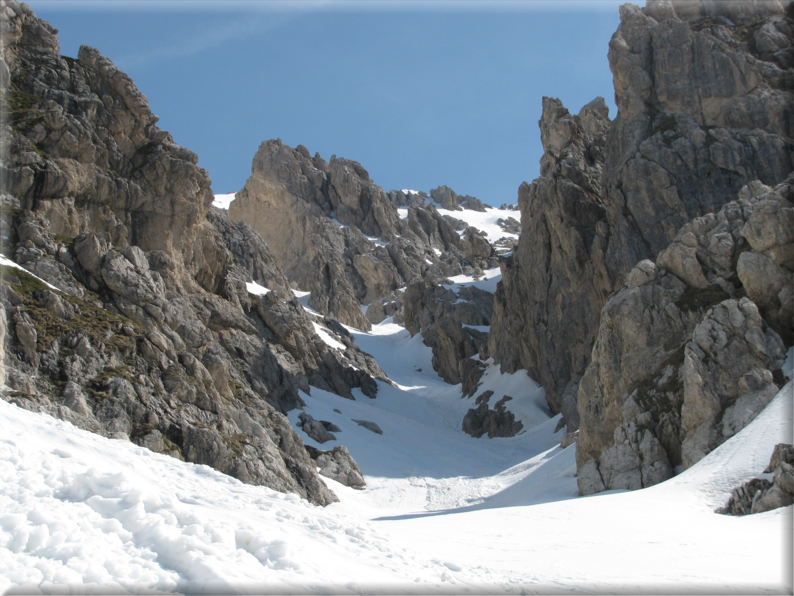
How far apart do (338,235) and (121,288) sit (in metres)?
109

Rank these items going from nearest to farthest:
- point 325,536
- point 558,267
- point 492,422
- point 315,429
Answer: point 325,536 < point 315,429 < point 558,267 < point 492,422

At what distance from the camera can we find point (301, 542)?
10.6m

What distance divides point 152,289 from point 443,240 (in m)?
137

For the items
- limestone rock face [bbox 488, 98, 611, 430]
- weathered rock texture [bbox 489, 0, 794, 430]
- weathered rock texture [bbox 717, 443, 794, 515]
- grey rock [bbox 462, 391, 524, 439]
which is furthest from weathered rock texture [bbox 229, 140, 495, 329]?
weathered rock texture [bbox 717, 443, 794, 515]

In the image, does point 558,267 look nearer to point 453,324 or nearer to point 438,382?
point 453,324

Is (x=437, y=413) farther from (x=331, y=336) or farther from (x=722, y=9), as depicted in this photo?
(x=722, y=9)

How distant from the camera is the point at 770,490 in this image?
59.1 ft

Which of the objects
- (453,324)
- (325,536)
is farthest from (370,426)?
(325,536)

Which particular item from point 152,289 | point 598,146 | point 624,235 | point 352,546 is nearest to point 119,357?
point 152,289

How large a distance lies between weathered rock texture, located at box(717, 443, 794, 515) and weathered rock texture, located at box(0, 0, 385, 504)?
19908mm

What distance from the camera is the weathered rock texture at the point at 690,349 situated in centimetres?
2547

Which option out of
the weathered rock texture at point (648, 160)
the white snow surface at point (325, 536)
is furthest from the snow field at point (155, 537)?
the weathered rock texture at point (648, 160)

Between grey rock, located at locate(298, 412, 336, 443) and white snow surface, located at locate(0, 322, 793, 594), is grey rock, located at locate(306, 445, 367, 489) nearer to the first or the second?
grey rock, located at locate(298, 412, 336, 443)

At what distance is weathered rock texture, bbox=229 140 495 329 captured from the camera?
129 meters
